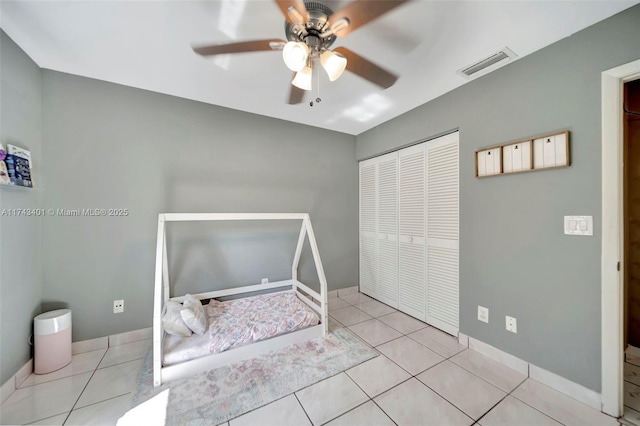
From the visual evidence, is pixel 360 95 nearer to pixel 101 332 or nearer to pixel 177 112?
pixel 177 112

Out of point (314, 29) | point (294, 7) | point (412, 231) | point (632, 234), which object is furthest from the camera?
point (412, 231)

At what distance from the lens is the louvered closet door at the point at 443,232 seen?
239cm

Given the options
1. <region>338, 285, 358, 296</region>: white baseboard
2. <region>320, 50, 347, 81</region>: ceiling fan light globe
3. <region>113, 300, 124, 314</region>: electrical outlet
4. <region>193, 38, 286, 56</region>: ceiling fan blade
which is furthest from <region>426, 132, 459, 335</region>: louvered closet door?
<region>113, 300, 124, 314</region>: electrical outlet

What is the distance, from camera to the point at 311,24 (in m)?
1.32

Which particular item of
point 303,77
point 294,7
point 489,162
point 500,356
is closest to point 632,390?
point 500,356

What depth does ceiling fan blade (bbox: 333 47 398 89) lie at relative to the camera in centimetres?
150

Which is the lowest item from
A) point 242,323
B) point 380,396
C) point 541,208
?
point 380,396

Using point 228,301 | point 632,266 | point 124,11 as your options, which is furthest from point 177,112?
point 632,266

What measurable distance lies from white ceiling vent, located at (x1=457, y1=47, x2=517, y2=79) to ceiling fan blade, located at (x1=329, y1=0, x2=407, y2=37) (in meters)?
1.05

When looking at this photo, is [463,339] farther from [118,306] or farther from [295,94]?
[118,306]

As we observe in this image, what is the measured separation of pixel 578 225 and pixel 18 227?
13.1 ft

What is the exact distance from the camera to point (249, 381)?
69.0 inches

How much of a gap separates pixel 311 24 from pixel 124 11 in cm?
115

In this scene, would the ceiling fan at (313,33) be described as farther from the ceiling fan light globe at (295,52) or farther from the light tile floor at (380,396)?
the light tile floor at (380,396)
